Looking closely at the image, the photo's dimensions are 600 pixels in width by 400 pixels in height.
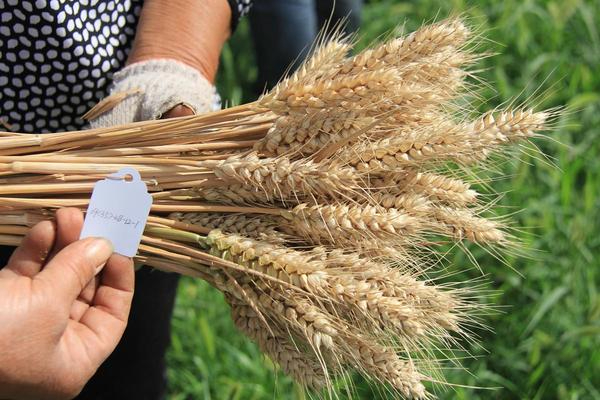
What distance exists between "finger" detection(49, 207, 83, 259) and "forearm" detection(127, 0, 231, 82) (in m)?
0.37

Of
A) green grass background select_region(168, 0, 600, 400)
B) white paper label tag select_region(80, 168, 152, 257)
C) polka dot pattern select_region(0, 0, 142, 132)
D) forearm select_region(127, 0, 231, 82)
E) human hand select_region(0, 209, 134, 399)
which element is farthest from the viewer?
green grass background select_region(168, 0, 600, 400)

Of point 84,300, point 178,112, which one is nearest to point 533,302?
point 178,112

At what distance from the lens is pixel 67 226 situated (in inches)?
45.7

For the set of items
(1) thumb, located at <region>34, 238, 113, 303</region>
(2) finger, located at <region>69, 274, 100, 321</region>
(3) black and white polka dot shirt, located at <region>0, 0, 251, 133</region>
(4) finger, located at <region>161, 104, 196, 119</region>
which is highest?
(3) black and white polka dot shirt, located at <region>0, 0, 251, 133</region>

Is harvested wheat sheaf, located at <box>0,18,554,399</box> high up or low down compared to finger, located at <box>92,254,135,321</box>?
up

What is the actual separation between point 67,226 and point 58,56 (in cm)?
35

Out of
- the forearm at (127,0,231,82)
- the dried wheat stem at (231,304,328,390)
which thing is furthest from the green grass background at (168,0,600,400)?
the forearm at (127,0,231,82)

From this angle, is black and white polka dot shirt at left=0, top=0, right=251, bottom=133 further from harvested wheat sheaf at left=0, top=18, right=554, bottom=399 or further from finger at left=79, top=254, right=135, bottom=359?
finger at left=79, top=254, right=135, bottom=359

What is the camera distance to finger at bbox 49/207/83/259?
1160mm

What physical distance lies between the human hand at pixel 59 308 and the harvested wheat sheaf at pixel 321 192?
65 mm

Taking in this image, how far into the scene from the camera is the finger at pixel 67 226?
1.16 m

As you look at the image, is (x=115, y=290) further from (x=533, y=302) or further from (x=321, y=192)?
(x=533, y=302)

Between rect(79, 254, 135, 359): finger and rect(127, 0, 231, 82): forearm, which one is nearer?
rect(79, 254, 135, 359): finger

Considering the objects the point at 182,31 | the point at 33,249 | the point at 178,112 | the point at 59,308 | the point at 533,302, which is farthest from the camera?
the point at 533,302
